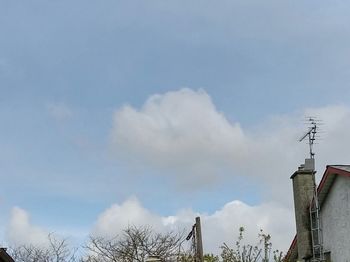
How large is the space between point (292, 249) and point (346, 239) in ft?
17.0

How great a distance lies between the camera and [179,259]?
27484mm

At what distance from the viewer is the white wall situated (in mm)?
19047

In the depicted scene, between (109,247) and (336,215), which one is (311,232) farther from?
(109,247)

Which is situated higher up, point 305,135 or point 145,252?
point 305,135

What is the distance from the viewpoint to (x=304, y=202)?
21578 millimetres

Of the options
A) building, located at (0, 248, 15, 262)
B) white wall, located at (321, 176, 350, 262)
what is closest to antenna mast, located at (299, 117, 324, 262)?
white wall, located at (321, 176, 350, 262)


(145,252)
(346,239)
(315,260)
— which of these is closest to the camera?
(346,239)

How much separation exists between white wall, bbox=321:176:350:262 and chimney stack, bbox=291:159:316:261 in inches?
31.4

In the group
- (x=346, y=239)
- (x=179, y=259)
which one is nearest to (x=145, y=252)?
(x=179, y=259)

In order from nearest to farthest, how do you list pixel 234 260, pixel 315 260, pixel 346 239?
pixel 346 239 → pixel 315 260 → pixel 234 260

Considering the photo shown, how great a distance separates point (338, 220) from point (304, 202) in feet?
6.87

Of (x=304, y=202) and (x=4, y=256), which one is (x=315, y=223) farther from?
(x=4, y=256)

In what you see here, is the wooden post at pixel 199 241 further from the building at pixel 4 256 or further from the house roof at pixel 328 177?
Answer: the building at pixel 4 256

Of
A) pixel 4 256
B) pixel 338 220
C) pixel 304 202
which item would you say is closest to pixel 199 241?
pixel 304 202
